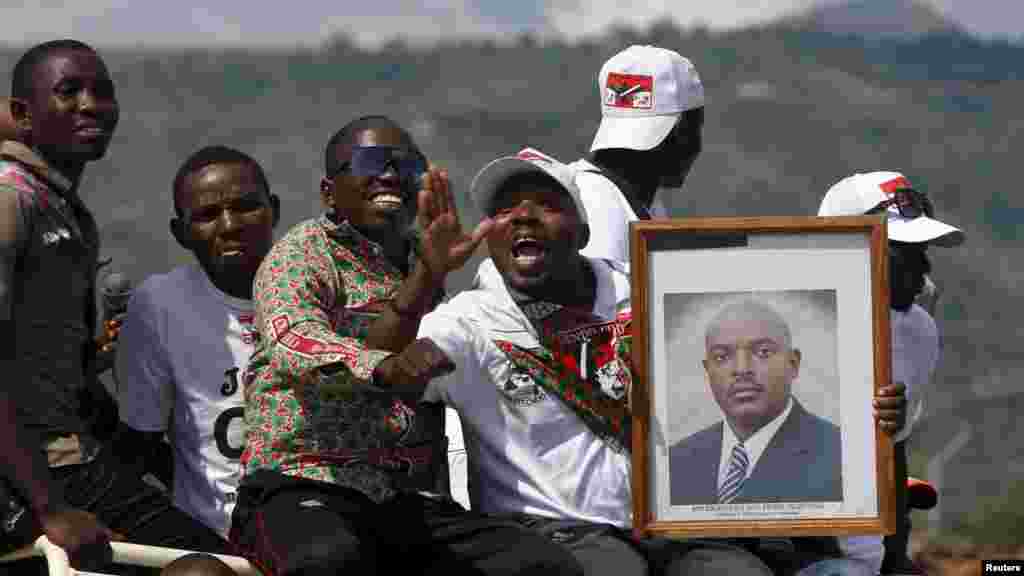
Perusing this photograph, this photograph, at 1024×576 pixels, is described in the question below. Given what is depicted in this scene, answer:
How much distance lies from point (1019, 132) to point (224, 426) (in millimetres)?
17133

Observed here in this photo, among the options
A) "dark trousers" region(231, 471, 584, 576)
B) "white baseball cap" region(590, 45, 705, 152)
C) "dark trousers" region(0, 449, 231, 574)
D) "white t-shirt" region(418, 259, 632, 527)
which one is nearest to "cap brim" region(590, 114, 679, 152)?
"white baseball cap" region(590, 45, 705, 152)

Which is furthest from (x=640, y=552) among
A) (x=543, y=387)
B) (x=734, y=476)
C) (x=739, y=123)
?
(x=739, y=123)

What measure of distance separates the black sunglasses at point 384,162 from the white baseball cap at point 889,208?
1377mm

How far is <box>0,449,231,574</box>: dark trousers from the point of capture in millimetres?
5465

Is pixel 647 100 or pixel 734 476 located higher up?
pixel 647 100

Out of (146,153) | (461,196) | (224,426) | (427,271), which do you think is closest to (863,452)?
(427,271)

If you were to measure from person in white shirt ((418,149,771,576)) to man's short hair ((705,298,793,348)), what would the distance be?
300 millimetres

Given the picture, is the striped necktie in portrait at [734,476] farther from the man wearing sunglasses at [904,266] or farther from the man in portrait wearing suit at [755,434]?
the man wearing sunglasses at [904,266]

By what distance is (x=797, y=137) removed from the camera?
21.4 meters

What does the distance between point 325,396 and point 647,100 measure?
145cm

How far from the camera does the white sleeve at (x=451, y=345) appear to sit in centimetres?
535

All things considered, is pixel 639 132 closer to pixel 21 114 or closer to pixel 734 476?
pixel 734 476

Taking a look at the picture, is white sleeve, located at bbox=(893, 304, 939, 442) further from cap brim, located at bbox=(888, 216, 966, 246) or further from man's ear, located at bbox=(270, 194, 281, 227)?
man's ear, located at bbox=(270, 194, 281, 227)

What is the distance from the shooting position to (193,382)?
5840 mm
